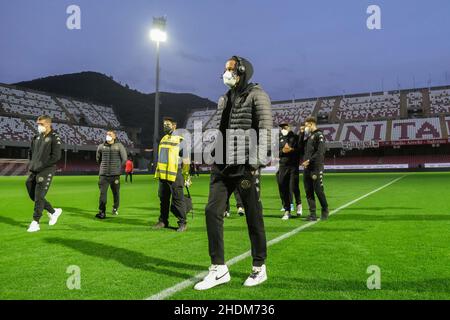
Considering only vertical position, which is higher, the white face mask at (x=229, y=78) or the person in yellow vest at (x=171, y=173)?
the white face mask at (x=229, y=78)

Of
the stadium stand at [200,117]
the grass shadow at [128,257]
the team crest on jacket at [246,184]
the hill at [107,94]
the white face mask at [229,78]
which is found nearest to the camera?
the team crest on jacket at [246,184]

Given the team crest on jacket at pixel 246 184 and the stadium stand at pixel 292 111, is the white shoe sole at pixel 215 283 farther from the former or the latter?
the stadium stand at pixel 292 111

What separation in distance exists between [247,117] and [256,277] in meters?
1.54

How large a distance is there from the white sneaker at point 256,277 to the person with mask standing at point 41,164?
4.81 m

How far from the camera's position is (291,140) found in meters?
9.02

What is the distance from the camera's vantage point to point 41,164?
23.7 feet

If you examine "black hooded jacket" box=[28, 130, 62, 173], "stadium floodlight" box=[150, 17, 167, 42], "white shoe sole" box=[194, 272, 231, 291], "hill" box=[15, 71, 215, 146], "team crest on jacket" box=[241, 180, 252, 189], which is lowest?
"white shoe sole" box=[194, 272, 231, 291]

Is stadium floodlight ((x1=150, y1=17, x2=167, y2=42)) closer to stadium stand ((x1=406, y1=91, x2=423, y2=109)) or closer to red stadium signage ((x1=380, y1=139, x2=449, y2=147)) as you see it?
red stadium signage ((x1=380, y1=139, x2=449, y2=147))

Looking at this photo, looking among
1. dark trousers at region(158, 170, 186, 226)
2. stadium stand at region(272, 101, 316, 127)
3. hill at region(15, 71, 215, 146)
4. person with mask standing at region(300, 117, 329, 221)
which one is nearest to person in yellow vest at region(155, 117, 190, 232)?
dark trousers at region(158, 170, 186, 226)

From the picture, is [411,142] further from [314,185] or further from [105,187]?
[105,187]

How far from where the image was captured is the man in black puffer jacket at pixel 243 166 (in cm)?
403

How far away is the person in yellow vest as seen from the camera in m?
7.33

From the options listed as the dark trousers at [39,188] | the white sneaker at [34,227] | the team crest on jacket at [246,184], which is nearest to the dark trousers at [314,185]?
the team crest on jacket at [246,184]

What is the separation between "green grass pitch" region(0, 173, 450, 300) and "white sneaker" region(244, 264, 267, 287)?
9cm
